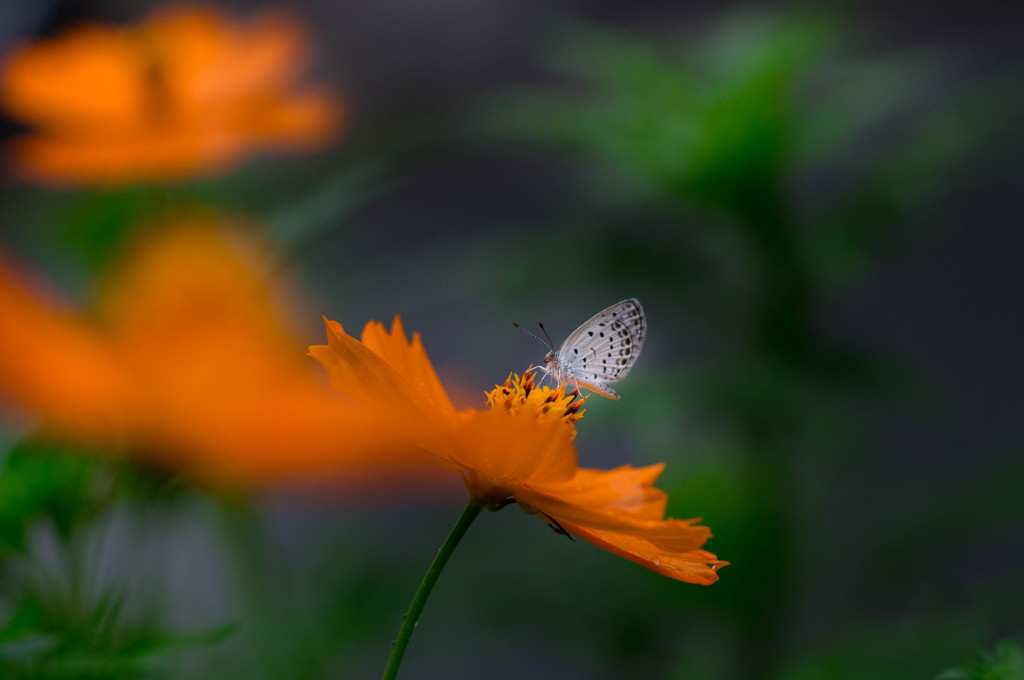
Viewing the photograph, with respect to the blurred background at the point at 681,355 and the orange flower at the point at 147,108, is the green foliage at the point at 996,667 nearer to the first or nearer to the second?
the blurred background at the point at 681,355

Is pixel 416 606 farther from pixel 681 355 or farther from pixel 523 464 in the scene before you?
pixel 681 355

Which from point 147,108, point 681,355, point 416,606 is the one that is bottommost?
point 416,606

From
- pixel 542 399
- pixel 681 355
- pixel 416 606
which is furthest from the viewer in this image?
pixel 681 355

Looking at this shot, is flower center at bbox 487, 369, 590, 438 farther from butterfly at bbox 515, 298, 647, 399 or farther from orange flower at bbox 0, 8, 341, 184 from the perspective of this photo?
orange flower at bbox 0, 8, 341, 184

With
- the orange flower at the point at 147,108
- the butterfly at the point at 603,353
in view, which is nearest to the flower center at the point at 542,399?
the butterfly at the point at 603,353

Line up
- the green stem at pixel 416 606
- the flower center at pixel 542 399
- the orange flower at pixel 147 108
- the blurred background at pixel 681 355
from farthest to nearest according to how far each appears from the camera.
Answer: the blurred background at pixel 681 355
the orange flower at pixel 147 108
the flower center at pixel 542 399
the green stem at pixel 416 606

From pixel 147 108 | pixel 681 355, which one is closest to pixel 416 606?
pixel 147 108
